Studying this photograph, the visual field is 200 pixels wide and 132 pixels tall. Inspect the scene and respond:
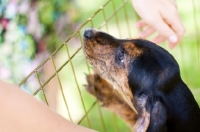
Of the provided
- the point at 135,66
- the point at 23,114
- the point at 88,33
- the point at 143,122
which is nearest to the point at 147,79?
the point at 135,66

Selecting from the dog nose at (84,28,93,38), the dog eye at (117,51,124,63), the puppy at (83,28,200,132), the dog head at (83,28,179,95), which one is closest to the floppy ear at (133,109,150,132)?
the puppy at (83,28,200,132)

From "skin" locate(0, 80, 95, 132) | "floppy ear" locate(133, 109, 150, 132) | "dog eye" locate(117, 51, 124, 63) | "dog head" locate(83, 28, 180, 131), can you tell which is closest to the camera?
"skin" locate(0, 80, 95, 132)

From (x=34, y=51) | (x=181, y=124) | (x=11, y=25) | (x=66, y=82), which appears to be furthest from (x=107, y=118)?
(x=181, y=124)

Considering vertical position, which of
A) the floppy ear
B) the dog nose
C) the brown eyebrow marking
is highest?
the dog nose

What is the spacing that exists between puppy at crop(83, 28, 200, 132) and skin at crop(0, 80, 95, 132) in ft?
0.98

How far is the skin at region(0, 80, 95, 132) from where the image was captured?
1184 mm

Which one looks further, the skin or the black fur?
the black fur

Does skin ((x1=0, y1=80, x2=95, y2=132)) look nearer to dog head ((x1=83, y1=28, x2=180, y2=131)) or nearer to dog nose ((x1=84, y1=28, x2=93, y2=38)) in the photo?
dog head ((x1=83, y1=28, x2=180, y2=131))

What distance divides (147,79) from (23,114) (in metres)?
0.49

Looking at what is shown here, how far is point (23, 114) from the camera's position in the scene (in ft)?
3.94

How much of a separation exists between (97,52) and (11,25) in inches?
19.1

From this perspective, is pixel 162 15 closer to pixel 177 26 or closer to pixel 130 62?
pixel 177 26

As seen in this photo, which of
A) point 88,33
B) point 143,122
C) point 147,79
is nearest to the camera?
point 143,122

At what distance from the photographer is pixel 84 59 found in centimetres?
180
